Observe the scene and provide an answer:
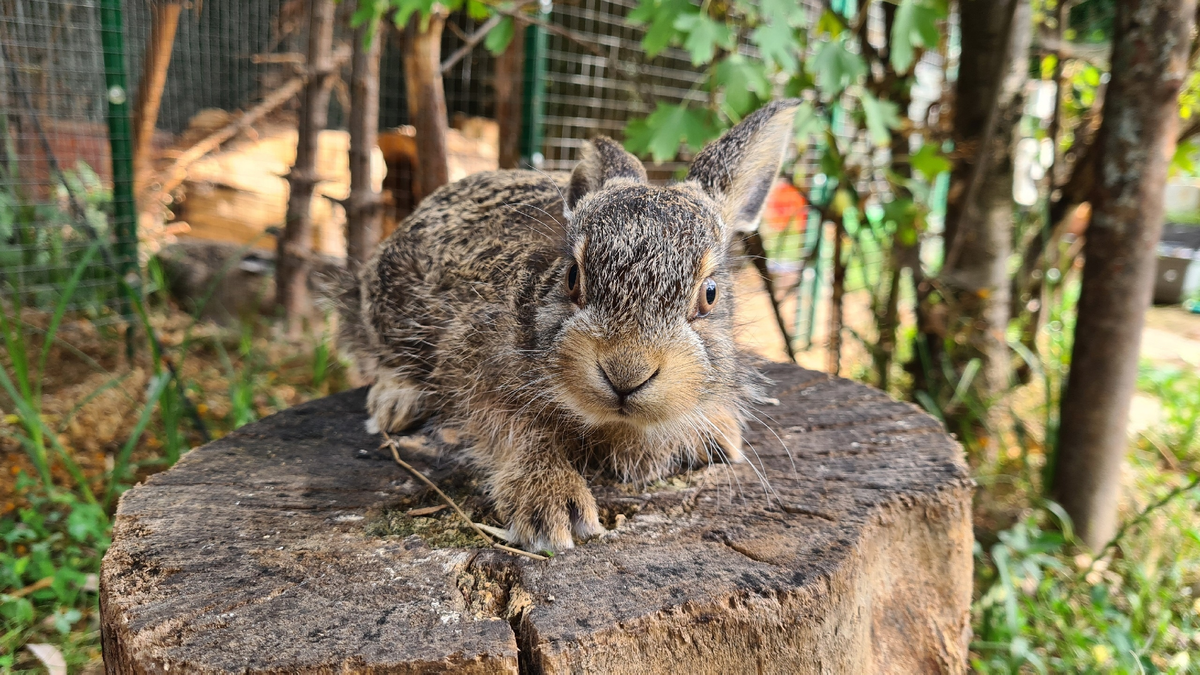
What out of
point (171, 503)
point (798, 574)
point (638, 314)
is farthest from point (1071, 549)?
point (171, 503)

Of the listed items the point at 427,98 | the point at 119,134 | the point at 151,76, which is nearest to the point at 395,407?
the point at 427,98

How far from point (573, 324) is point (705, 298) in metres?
0.40

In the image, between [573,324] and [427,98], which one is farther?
[427,98]

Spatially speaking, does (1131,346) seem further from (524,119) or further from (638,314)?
(524,119)

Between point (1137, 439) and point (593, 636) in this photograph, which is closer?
point (593, 636)

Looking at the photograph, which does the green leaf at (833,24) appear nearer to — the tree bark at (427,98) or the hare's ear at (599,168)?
the hare's ear at (599,168)

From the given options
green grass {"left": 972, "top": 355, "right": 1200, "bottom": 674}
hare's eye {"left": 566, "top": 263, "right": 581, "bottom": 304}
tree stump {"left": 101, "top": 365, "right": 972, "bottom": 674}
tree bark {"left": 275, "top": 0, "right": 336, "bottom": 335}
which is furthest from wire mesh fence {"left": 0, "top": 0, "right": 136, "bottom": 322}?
green grass {"left": 972, "top": 355, "right": 1200, "bottom": 674}

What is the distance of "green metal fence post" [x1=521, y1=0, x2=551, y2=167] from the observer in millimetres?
4934

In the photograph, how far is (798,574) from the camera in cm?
170

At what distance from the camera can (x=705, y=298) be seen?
6.61 feet

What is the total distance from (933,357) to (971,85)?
1.51m

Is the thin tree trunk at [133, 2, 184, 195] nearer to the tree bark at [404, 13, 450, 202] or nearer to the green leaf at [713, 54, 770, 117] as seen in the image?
the tree bark at [404, 13, 450, 202]

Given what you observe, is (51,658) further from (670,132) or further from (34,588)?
(670,132)

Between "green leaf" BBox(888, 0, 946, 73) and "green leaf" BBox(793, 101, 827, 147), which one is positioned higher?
"green leaf" BBox(888, 0, 946, 73)
